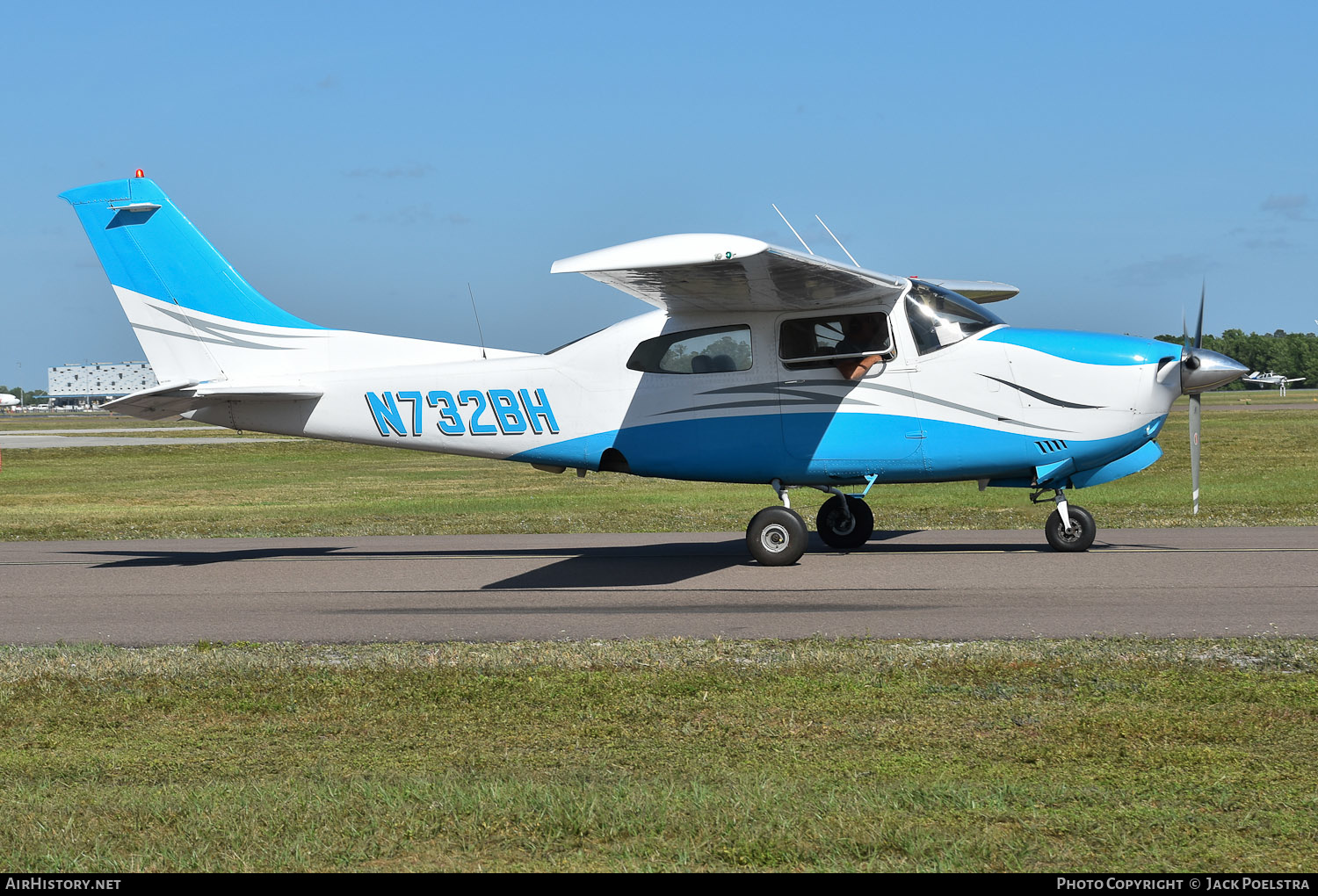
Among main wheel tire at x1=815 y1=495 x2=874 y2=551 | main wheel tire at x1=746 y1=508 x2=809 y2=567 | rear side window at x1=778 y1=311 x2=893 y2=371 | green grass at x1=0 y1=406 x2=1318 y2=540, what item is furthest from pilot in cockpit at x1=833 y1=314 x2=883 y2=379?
green grass at x1=0 y1=406 x2=1318 y2=540

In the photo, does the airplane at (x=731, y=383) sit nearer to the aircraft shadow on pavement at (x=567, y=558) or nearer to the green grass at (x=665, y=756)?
the aircraft shadow on pavement at (x=567, y=558)

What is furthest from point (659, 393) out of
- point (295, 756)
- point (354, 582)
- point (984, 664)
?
point (295, 756)

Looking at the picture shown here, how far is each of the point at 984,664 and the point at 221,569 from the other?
9101 mm

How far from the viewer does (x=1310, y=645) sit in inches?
292

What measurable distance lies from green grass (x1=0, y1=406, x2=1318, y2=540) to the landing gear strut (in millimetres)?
4316

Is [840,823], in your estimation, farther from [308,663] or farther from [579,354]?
[579,354]

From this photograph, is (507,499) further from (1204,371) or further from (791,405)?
(1204,371)

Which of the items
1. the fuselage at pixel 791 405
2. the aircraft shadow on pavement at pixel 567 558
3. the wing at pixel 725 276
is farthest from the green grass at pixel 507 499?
the wing at pixel 725 276

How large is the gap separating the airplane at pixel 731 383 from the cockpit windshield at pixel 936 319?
0.06ft

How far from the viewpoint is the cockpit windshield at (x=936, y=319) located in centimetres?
1227

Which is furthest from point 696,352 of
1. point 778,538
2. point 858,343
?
point 778,538

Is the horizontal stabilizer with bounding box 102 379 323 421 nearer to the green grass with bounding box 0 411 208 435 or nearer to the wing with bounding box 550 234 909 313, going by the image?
the wing with bounding box 550 234 909 313

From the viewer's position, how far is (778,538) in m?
12.4

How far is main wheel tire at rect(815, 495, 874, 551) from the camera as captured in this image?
1388cm
